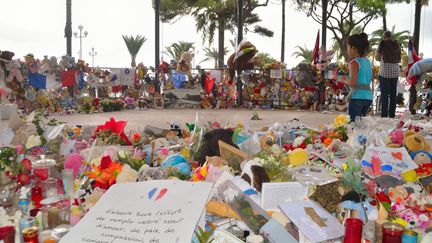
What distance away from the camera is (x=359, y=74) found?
3.54 metres

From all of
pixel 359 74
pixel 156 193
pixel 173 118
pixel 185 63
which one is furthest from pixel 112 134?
pixel 185 63

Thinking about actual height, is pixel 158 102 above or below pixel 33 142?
below

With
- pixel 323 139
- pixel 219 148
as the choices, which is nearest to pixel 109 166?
pixel 219 148

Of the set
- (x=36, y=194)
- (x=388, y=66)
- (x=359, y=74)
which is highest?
(x=388, y=66)

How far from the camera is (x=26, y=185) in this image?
71.0 inches


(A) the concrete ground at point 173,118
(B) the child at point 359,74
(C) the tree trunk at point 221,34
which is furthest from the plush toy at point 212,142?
(C) the tree trunk at point 221,34

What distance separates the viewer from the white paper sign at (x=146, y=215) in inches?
44.9

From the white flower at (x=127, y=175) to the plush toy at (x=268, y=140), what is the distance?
89 cm

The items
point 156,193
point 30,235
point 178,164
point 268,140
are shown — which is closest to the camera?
point 30,235

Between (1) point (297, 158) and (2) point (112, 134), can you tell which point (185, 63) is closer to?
(2) point (112, 134)

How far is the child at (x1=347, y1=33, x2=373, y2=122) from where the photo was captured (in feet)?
11.5

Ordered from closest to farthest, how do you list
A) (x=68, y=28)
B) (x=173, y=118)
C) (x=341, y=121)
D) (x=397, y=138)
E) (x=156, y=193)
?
(x=156, y=193)
(x=397, y=138)
(x=341, y=121)
(x=173, y=118)
(x=68, y=28)

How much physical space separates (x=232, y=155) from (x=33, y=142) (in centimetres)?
110

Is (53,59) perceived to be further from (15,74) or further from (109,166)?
(109,166)
